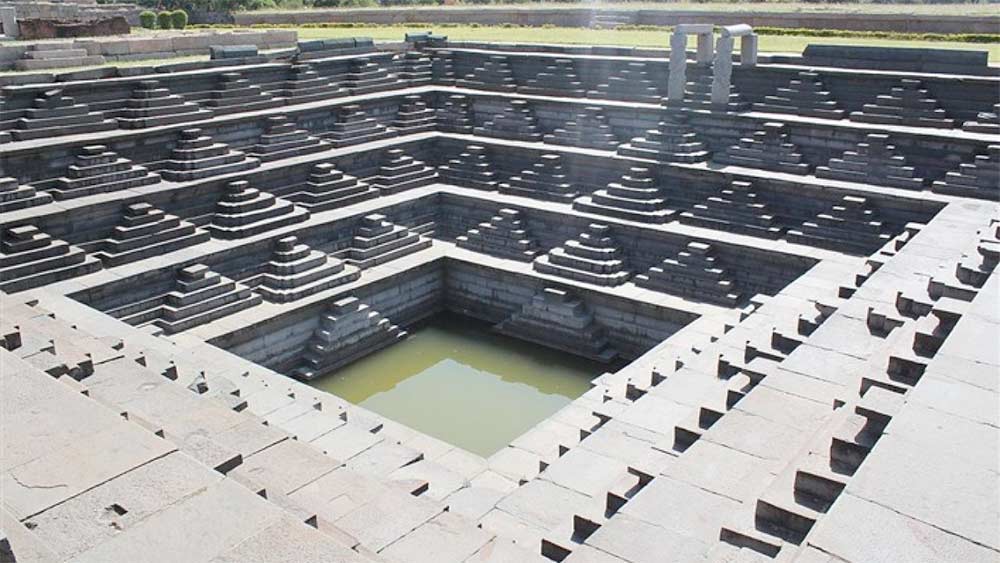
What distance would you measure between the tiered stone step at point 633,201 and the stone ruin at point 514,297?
6 centimetres

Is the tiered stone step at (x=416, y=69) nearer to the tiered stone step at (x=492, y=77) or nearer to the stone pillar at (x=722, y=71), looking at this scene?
the tiered stone step at (x=492, y=77)

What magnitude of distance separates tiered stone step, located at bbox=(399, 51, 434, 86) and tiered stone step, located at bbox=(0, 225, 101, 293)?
8964 mm

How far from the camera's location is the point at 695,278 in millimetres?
12141

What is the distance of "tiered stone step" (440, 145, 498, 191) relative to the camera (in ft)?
51.2

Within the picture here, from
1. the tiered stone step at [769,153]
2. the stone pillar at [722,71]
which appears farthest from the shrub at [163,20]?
the tiered stone step at [769,153]

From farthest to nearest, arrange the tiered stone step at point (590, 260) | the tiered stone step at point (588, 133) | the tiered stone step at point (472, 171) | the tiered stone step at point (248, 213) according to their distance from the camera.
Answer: the tiered stone step at point (472, 171) → the tiered stone step at point (588, 133) → the tiered stone step at point (248, 213) → the tiered stone step at point (590, 260)

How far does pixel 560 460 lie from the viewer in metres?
7.14

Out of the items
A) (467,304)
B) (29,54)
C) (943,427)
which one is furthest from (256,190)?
(943,427)

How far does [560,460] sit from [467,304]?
22.2 feet

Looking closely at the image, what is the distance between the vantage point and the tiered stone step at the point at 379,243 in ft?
43.7

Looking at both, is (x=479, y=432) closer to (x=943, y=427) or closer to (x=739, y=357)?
(x=739, y=357)

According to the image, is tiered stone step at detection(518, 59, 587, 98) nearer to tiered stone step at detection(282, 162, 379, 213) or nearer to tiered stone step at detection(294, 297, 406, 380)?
tiered stone step at detection(282, 162, 379, 213)

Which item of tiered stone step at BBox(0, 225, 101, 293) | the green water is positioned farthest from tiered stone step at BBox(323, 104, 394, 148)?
tiered stone step at BBox(0, 225, 101, 293)

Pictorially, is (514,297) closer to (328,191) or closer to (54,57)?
(328,191)
